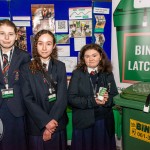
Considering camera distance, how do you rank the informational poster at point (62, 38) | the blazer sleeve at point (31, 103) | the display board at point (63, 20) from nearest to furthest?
the blazer sleeve at point (31, 103) → the display board at point (63, 20) → the informational poster at point (62, 38)

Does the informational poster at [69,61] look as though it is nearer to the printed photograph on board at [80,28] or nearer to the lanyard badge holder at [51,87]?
the printed photograph on board at [80,28]

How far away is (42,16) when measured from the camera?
2826 millimetres

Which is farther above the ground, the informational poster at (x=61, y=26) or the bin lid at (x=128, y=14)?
the bin lid at (x=128, y=14)

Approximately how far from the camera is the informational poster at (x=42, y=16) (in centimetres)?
279

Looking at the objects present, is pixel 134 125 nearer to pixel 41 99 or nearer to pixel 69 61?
pixel 41 99

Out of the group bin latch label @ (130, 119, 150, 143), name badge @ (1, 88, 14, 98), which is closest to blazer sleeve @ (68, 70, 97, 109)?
bin latch label @ (130, 119, 150, 143)

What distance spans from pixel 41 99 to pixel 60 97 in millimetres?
188

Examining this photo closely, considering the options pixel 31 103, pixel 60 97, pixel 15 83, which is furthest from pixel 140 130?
pixel 15 83

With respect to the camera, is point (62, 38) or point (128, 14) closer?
point (128, 14)

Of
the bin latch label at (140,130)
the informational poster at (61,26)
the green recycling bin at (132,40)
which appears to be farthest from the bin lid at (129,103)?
the informational poster at (61,26)

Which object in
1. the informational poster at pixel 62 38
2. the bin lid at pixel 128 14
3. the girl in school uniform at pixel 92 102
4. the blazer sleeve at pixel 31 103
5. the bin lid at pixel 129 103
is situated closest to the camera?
the bin lid at pixel 129 103

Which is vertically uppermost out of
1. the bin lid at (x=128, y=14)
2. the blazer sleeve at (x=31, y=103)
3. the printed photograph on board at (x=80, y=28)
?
the bin lid at (x=128, y=14)

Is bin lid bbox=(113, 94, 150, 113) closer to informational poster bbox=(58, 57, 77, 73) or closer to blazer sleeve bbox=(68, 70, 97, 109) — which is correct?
blazer sleeve bbox=(68, 70, 97, 109)

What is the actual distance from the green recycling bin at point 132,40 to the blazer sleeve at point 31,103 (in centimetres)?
122
